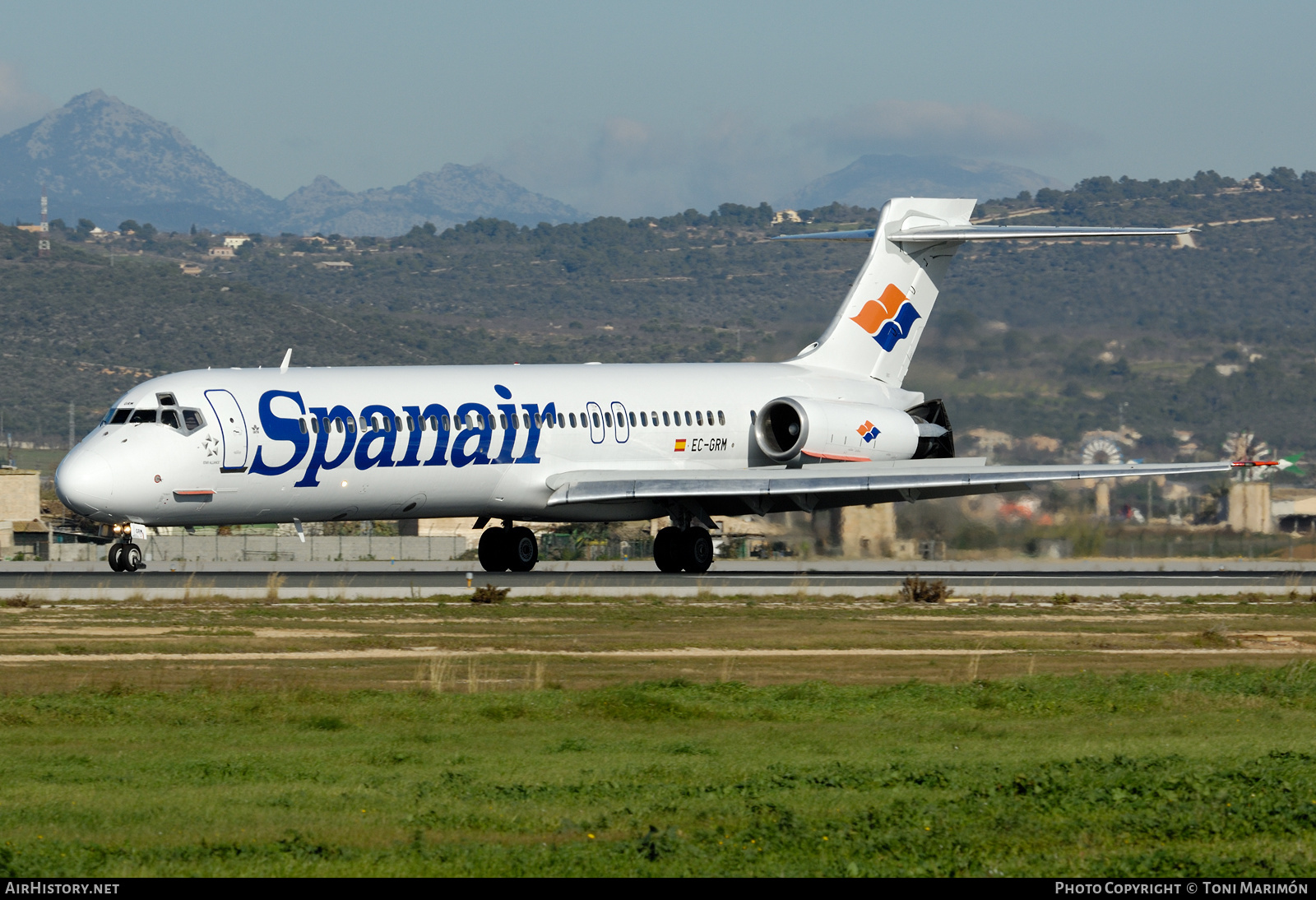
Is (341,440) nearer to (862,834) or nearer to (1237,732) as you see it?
(1237,732)

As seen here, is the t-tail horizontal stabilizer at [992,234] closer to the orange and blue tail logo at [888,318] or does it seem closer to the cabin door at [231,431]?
the orange and blue tail logo at [888,318]

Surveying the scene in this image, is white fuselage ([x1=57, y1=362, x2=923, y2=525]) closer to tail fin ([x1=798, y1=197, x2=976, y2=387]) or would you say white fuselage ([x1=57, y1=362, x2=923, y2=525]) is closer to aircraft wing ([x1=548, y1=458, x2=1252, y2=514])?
aircraft wing ([x1=548, y1=458, x2=1252, y2=514])

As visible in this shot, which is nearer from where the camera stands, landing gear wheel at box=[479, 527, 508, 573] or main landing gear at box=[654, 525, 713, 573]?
main landing gear at box=[654, 525, 713, 573]

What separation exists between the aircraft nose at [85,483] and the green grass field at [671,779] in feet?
42.1

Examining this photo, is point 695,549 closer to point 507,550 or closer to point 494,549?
point 507,550

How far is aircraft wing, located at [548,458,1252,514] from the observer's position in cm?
3762

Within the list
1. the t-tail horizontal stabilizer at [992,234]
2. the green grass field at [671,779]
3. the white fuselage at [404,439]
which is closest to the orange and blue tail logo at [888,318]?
the t-tail horizontal stabilizer at [992,234]

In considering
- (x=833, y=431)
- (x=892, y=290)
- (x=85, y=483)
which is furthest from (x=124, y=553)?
(x=892, y=290)

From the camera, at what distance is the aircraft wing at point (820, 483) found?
37.6 m

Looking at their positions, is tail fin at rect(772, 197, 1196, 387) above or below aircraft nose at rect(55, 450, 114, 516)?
above

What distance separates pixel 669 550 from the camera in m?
40.8

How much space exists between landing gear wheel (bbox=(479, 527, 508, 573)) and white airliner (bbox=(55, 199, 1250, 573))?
0.04m

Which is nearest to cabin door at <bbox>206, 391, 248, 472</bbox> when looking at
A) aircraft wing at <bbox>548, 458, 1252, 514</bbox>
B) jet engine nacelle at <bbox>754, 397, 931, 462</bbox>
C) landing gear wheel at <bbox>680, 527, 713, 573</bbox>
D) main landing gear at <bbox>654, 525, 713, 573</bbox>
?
aircraft wing at <bbox>548, 458, 1252, 514</bbox>

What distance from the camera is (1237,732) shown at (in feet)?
59.0
